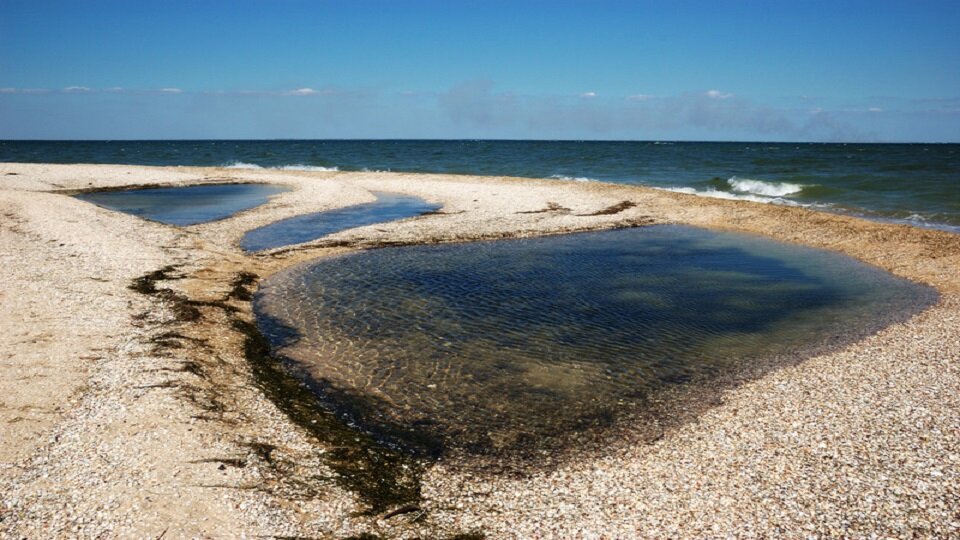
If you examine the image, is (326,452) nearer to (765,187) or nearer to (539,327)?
(539,327)

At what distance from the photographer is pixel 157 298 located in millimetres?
14773

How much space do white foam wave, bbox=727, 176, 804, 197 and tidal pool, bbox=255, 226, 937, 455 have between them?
A: 24077 millimetres

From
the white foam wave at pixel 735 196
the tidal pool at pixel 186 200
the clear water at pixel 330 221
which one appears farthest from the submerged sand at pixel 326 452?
the white foam wave at pixel 735 196

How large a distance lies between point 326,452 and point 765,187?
47.0 m

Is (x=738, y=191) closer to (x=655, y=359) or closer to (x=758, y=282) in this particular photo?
(x=758, y=282)

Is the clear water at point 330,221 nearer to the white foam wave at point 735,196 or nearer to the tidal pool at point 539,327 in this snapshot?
the tidal pool at point 539,327

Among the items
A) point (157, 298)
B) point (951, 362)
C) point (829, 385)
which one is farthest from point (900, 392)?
point (157, 298)

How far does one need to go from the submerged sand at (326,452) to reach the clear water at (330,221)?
8910 millimetres

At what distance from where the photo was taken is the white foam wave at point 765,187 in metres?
44.8

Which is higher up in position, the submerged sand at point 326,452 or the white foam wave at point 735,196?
the white foam wave at point 735,196

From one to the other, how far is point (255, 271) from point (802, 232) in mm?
23758

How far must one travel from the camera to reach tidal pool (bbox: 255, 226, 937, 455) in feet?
33.3

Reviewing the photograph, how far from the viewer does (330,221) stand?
1204 inches

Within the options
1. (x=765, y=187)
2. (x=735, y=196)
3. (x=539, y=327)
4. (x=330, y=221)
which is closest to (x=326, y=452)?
(x=539, y=327)
